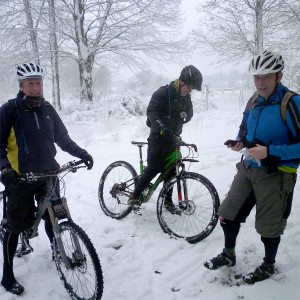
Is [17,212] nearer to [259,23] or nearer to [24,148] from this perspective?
[24,148]

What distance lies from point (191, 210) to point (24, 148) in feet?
7.39

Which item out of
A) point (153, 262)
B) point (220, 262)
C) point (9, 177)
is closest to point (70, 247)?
point (9, 177)

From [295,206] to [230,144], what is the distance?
91.3 inches

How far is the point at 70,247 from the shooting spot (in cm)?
299

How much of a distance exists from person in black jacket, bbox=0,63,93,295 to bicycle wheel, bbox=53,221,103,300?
0.47 metres

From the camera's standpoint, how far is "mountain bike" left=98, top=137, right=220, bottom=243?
391 centimetres

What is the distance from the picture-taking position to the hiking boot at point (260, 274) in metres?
3.00

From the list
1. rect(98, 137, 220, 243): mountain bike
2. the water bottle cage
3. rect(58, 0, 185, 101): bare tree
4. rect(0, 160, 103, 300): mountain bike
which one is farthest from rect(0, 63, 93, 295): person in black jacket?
rect(58, 0, 185, 101): bare tree

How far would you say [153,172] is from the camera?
4.29 m

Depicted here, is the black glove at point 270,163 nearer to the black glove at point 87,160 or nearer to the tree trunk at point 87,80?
the black glove at point 87,160

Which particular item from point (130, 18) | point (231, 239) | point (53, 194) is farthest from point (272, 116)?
point (130, 18)

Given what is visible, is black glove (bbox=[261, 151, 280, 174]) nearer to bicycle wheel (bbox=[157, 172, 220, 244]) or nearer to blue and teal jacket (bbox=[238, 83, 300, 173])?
blue and teal jacket (bbox=[238, 83, 300, 173])

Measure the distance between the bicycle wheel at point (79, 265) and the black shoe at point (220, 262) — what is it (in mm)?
1168

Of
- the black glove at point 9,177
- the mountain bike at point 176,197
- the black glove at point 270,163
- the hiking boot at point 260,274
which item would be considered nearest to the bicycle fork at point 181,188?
the mountain bike at point 176,197
